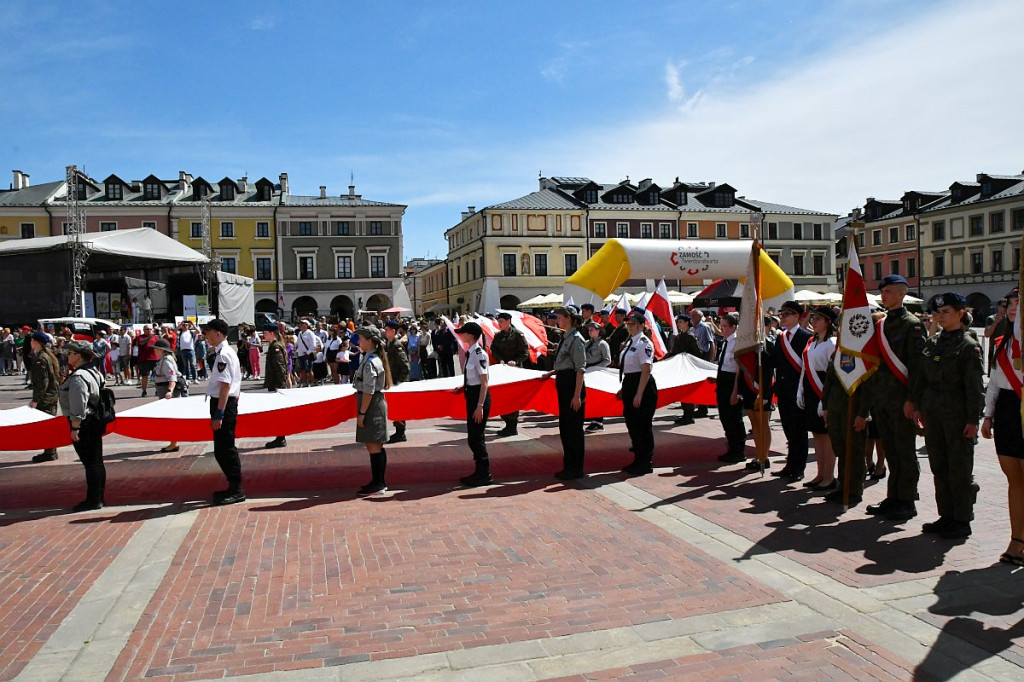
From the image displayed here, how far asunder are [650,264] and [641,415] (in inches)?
257

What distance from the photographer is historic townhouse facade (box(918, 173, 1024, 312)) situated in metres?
60.3

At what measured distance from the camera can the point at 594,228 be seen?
205 feet

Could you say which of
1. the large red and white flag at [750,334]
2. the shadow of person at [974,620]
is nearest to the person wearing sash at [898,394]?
the shadow of person at [974,620]

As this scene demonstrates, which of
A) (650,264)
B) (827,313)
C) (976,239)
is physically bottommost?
(827,313)

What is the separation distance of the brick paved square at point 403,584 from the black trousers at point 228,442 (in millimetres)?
460

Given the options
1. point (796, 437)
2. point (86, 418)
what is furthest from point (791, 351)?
point (86, 418)

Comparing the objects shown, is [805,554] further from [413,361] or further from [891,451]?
[413,361]

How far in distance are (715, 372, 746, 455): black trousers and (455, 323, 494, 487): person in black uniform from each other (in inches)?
122

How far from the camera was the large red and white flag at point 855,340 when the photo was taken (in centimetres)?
694

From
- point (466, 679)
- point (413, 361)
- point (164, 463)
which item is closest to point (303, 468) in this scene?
point (164, 463)

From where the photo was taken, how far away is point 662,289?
15.8 m

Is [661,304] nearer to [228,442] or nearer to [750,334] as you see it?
[750,334]

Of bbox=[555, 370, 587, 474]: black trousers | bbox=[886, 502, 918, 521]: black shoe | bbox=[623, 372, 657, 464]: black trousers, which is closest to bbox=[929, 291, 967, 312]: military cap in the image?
bbox=[886, 502, 918, 521]: black shoe

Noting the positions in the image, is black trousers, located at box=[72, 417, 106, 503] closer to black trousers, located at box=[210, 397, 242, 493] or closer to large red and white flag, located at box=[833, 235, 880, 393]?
black trousers, located at box=[210, 397, 242, 493]
